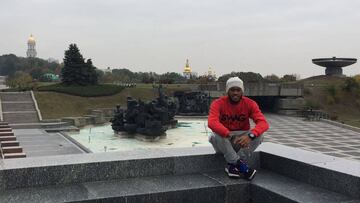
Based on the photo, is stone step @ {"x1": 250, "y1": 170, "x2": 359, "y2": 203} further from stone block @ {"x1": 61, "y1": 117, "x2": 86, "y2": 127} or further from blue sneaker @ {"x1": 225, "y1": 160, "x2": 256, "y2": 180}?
stone block @ {"x1": 61, "y1": 117, "x2": 86, "y2": 127}

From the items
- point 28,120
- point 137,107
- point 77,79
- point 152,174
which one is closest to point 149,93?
point 77,79

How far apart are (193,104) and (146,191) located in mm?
24279

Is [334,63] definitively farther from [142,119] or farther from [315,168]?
[315,168]

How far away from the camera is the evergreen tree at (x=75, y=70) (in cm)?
3319

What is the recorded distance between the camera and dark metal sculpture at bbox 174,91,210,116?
27.5m

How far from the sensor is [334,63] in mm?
48156

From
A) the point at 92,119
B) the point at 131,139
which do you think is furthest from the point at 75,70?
the point at 131,139

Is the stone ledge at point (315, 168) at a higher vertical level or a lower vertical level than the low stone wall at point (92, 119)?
higher

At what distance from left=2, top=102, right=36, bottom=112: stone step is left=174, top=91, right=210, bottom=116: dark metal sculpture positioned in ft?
34.4

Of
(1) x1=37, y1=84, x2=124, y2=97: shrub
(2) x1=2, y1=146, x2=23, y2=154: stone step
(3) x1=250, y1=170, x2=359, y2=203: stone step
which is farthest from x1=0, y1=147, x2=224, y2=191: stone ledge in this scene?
(1) x1=37, y1=84, x2=124, y2=97: shrub

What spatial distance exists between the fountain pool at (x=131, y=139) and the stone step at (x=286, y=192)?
10924 mm

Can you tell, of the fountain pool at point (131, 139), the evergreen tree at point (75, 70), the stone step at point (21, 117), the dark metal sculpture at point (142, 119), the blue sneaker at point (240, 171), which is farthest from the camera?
the evergreen tree at point (75, 70)

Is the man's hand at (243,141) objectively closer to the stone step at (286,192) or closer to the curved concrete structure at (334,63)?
the stone step at (286,192)

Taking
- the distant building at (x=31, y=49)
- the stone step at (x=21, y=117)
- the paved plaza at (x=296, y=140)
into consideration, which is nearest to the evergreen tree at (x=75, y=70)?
the stone step at (x=21, y=117)
